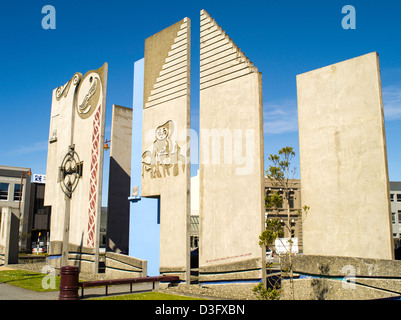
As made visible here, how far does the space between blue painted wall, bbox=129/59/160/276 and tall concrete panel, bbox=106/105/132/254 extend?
776cm

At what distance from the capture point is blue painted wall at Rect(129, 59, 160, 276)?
20250mm

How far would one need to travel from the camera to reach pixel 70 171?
25797mm

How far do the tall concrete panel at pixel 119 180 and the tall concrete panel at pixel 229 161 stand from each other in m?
13.6

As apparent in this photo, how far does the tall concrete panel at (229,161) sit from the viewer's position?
15.2 m

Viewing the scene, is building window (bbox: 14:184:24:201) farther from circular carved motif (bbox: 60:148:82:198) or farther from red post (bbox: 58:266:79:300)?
red post (bbox: 58:266:79:300)

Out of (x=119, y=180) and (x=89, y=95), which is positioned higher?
(x=89, y=95)

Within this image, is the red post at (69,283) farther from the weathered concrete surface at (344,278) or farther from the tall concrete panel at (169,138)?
the weathered concrete surface at (344,278)

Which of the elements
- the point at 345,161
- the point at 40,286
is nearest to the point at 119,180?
the point at 40,286

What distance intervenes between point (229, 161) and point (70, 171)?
13.4 meters

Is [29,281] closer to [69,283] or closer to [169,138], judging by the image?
[69,283]

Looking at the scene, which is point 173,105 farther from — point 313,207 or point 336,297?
point 336,297

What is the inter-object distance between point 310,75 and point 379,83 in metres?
2.53

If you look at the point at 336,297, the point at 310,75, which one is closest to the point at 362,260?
the point at 336,297
